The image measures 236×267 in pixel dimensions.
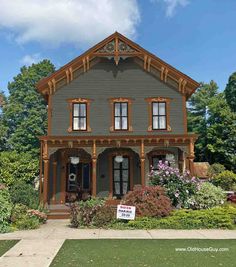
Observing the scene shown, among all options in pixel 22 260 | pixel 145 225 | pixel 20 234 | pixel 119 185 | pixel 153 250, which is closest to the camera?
pixel 22 260

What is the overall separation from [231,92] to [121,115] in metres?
24.5

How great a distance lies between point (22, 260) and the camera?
26.2ft

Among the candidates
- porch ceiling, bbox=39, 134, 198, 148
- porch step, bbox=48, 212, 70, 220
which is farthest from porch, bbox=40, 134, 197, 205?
porch step, bbox=48, 212, 70, 220

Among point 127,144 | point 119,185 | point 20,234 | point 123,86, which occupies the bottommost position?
point 20,234

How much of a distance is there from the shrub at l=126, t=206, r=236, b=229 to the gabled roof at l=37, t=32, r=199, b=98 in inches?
349

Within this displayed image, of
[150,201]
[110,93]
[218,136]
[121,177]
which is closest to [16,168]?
[121,177]

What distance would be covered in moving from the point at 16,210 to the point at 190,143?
Answer: 32.1 feet

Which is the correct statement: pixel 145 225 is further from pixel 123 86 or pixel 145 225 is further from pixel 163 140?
pixel 123 86

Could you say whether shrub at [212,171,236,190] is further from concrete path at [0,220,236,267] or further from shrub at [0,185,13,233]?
shrub at [0,185,13,233]

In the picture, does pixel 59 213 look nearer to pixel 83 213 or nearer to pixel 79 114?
pixel 83 213

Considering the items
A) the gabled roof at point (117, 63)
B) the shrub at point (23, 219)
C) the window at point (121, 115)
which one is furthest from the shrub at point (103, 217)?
the gabled roof at point (117, 63)

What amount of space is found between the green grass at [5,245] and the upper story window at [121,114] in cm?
1078

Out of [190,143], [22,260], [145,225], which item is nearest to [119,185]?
[190,143]

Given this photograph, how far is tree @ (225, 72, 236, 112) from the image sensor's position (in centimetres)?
4053
